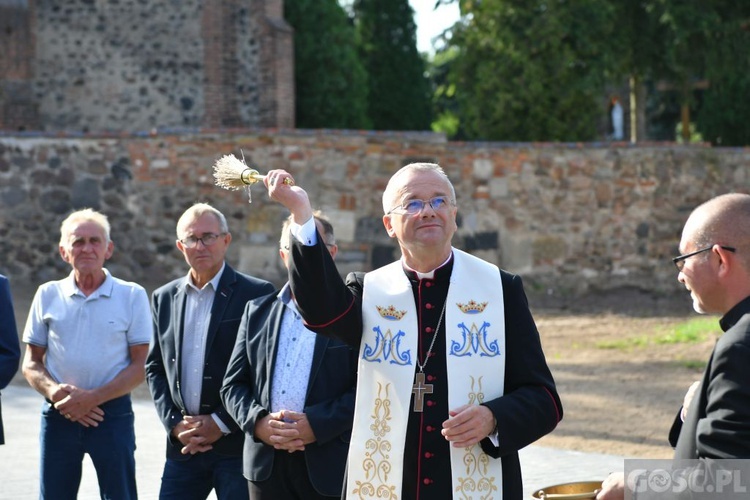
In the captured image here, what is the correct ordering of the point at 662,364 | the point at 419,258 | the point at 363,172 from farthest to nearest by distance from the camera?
the point at 363,172
the point at 662,364
the point at 419,258

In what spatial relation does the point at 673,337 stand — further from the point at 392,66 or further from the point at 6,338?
the point at 392,66

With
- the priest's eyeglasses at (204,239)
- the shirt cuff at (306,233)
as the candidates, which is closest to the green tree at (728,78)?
the priest's eyeglasses at (204,239)

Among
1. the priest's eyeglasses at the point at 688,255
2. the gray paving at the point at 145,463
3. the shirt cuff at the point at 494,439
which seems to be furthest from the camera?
the gray paving at the point at 145,463

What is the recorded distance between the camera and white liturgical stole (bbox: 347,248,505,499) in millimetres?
3775

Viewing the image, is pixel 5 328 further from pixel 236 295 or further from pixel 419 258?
pixel 419 258

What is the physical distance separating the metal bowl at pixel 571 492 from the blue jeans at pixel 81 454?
275cm

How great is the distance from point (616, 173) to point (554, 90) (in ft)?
10.7

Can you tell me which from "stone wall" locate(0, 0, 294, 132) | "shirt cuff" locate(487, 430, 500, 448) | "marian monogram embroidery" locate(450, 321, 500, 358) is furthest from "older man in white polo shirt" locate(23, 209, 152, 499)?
"stone wall" locate(0, 0, 294, 132)

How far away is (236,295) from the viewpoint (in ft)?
18.0

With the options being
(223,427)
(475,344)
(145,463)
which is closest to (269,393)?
(223,427)

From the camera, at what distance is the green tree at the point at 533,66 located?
62.2 ft

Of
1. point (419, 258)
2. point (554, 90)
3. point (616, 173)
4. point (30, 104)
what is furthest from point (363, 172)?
point (419, 258)

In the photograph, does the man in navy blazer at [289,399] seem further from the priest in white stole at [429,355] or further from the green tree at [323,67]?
the green tree at [323,67]

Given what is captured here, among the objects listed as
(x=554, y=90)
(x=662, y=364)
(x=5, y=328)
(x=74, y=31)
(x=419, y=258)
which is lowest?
(x=662, y=364)
